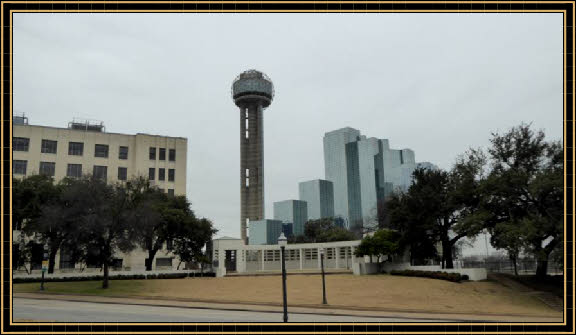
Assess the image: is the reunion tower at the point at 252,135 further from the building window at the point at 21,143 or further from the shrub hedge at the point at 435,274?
the shrub hedge at the point at 435,274

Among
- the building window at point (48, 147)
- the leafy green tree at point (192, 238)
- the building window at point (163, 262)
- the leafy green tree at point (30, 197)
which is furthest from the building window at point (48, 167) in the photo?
the leafy green tree at point (192, 238)

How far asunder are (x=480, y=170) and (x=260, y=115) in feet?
357

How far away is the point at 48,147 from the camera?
242ft

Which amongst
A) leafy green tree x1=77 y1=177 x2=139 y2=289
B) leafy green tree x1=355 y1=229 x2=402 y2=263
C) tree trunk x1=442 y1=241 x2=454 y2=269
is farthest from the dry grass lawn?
tree trunk x1=442 y1=241 x2=454 y2=269

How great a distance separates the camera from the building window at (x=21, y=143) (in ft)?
235

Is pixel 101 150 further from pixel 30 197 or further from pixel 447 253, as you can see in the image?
pixel 447 253

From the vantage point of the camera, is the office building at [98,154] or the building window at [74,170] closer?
the office building at [98,154]

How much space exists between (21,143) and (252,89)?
277ft

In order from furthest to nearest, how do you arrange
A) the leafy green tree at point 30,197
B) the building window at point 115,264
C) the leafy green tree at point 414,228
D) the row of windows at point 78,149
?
1. the row of windows at point 78,149
2. the leafy green tree at point 414,228
3. the leafy green tree at point 30,197
4. the building window at point 115,264

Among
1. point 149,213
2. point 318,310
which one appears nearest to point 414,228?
point 318,310

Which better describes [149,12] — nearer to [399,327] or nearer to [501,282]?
[399,327]

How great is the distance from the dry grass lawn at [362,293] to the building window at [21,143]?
1366 inches

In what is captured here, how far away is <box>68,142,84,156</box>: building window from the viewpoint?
2970 inches

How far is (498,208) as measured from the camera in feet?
142
